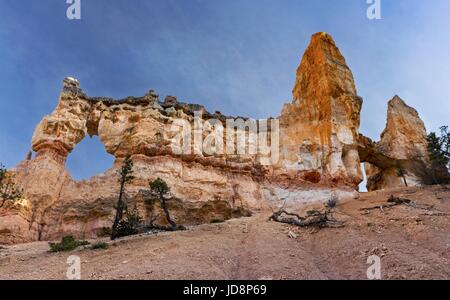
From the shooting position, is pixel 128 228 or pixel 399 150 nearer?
pixel 128 228

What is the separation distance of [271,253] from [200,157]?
73.7 ft

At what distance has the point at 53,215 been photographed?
3194cm

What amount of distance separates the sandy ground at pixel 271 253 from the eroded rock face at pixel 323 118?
58.8ft

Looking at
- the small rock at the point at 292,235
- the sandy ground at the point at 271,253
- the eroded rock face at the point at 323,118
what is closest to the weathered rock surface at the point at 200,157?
the eroded rock face at the point at 323,118

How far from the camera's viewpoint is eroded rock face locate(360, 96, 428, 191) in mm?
47812

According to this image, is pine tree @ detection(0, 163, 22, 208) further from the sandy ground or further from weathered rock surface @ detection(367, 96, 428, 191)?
weathered rock surface @ detection(367, 96, 428, 191)

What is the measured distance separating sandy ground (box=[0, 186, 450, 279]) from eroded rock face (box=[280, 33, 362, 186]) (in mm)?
17925

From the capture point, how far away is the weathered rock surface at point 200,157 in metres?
32.2

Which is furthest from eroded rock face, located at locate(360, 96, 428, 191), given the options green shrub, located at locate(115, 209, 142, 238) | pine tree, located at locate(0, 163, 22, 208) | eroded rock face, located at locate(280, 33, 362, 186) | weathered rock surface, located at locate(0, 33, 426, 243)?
pine tree, located at locate(0, 163, 22, 208)

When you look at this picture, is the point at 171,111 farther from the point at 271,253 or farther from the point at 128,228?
the point at 271,253

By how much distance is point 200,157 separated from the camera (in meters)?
39.4

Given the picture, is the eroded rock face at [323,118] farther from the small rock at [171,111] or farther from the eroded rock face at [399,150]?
the small rock at [171,111]

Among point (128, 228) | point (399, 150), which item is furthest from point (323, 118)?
point (128, 228)

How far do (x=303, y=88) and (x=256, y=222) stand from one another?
2764cm
